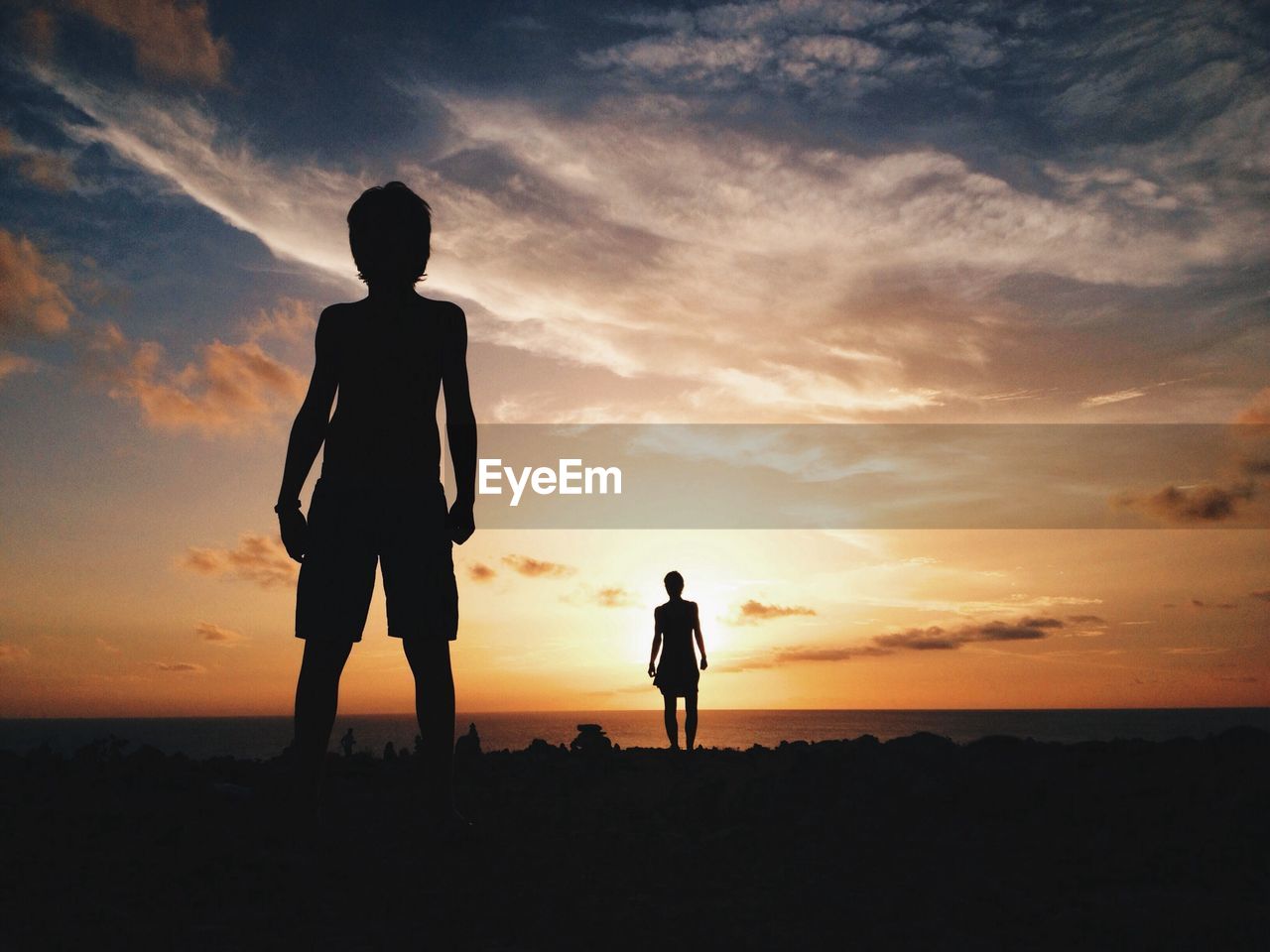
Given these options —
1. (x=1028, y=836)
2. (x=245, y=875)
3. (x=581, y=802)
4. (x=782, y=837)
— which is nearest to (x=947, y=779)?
(x=1028, y=836)

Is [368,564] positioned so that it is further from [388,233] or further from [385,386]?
[388,233]

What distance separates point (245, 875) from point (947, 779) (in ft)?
14.0

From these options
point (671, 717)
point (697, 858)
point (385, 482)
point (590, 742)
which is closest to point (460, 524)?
point (385, 482)

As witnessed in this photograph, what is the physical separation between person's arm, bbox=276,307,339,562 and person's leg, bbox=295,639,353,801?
822 mm

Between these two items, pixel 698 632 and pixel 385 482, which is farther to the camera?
pixel 698 632

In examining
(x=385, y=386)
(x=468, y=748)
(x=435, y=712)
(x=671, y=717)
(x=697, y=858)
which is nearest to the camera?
(x=697, y=858)

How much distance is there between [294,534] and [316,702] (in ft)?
3.16

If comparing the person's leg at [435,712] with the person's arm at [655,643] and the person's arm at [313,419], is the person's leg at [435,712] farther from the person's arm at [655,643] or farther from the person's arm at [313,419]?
the person's arm at [655,643]

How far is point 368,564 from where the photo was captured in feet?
16.6

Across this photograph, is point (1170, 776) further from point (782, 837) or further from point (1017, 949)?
point (1017, 949)

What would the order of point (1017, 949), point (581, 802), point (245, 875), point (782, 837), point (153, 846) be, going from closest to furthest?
point (1017, 949), point (245, 875), point (153, 846), point (782, 837), point (581, 802)

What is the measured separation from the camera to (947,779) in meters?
5.88

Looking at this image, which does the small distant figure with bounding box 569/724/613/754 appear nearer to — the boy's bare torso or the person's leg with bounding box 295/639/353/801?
the person's leg with bounding box 295/639/353/801

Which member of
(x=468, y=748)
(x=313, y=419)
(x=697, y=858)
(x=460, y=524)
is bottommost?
(x=697, y=858)
